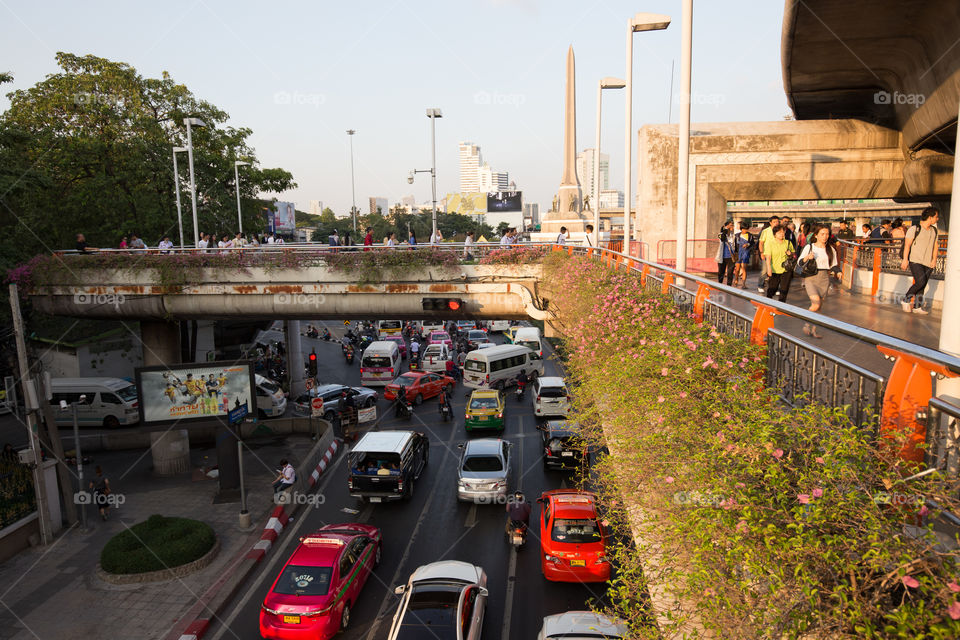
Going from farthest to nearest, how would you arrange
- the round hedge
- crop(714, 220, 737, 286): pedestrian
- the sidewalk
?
crop(714, 220, 737, 286): pedestrian
the round hedge
the sidewalk

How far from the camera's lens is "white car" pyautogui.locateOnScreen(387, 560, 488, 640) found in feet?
33.2

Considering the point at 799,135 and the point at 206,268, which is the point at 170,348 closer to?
the point at 206,268

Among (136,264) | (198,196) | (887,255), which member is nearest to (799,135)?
(887,255)

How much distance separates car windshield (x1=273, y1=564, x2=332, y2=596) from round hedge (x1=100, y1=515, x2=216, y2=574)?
4278 mm

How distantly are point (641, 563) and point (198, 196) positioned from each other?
35363mm

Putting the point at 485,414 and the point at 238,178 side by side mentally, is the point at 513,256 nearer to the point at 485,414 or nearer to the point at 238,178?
the point at 485,414

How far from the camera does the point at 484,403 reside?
24.4 meters

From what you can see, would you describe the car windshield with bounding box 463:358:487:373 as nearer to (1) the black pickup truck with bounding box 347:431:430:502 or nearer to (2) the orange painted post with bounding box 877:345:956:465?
(1) the black pickup truck with bounding box 347:431:430:502

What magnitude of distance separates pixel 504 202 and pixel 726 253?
9690cm

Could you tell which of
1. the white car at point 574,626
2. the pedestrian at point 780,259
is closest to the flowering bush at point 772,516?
the white car at point 574,626

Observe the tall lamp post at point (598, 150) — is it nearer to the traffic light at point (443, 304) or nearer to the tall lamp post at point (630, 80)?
the tall lamp post at point (630, 80)

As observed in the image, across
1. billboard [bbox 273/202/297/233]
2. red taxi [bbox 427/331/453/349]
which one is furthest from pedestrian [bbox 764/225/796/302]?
billboard [bbox 273/202/297/233]

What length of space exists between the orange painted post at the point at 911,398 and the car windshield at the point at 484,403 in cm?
2092

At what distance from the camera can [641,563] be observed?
478 centimetres
